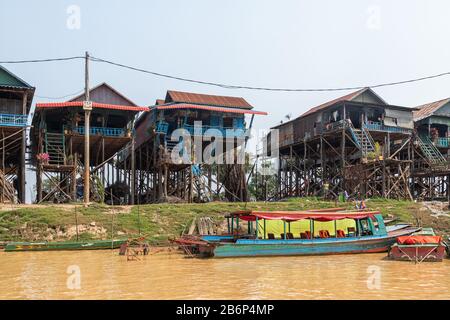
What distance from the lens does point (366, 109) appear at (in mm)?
32094

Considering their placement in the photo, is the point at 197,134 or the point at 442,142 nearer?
the point at 197,134

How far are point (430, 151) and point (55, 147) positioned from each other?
26.3 metres

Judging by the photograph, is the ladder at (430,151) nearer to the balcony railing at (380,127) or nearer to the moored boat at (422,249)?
the balcony railing at (380,127)

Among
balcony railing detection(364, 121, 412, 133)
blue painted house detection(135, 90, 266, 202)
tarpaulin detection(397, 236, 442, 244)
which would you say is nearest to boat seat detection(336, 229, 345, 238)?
tarpaulin detection(397, 236, 442, 244)

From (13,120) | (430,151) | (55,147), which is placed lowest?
(430,151)

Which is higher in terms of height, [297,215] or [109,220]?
[297,215]

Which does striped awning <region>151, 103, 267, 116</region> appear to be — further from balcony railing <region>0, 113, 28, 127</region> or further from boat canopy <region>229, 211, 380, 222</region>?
boat canopy <region>229, 211, 380, 222</region>

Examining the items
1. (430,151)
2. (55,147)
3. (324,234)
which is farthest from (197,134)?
(430,151)

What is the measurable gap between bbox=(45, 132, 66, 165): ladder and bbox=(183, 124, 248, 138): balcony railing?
7.10 meters

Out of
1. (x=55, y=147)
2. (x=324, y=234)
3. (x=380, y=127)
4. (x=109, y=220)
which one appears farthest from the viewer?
(x=380, y=127)

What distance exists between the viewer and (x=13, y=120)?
990 inches

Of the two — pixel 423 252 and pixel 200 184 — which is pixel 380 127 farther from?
pixel 423 252
